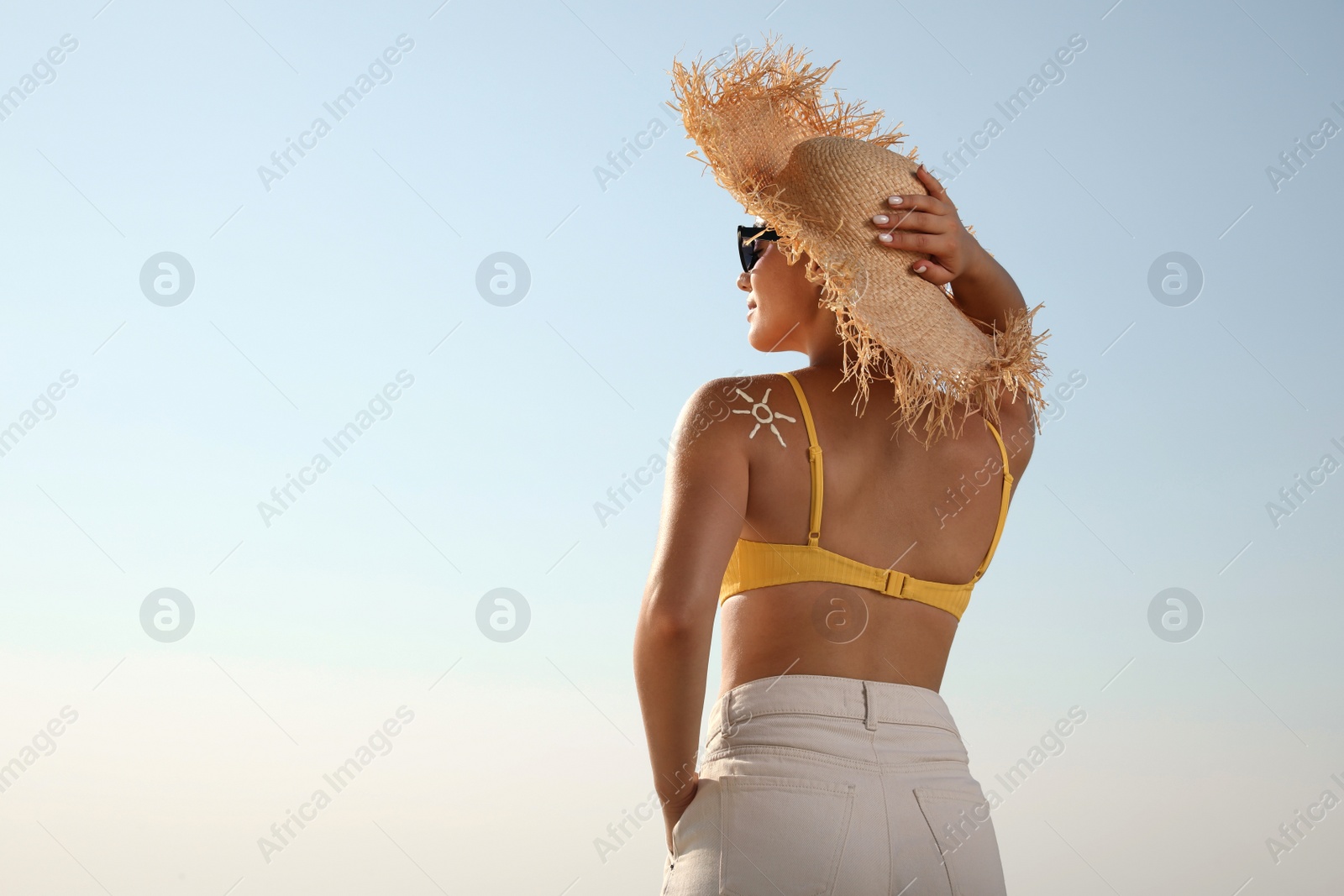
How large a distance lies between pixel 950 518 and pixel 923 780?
0.50m

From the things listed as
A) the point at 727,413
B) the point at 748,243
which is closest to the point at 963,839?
the point at 727,413

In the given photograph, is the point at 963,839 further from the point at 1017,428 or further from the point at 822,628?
the point at 1017,428

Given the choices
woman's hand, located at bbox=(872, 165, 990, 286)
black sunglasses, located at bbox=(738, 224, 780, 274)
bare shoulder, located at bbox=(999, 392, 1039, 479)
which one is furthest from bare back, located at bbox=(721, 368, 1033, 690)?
black sunglasses, located at bbox=(738, 224, 780, 274)

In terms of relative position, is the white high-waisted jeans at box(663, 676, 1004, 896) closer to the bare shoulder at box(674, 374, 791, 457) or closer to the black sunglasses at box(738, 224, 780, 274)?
the bare shoulder at box(674, 374, 791, 457)

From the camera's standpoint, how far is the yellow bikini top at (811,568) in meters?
1.96

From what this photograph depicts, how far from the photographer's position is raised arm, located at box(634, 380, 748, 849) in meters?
1.85

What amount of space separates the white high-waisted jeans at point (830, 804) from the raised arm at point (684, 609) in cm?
7

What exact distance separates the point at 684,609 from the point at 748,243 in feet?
3.11

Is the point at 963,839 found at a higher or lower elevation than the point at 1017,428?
A: lower

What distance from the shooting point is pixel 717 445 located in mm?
1949

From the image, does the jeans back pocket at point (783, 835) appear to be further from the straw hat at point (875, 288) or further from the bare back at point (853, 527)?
the straw hat at point (875, 288)

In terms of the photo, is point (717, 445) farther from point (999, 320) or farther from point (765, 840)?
point (999, 320)

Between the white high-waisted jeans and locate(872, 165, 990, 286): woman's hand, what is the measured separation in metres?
0.84

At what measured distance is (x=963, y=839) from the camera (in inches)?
73.9
